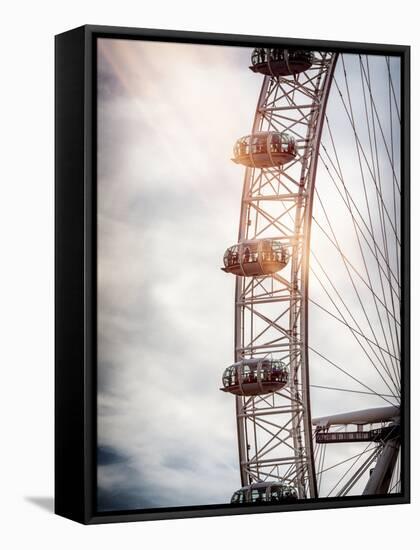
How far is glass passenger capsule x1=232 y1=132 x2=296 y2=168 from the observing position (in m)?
11.0

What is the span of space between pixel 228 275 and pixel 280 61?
4.95ft

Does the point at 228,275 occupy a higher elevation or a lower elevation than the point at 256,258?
lower

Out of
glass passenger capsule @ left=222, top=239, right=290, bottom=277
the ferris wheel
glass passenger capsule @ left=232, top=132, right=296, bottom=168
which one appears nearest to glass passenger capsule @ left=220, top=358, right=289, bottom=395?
the ferris wheel

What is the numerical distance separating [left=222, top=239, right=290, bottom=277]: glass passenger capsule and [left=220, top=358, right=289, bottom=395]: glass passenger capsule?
61cm

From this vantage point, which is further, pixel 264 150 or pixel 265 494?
pixel 264 150

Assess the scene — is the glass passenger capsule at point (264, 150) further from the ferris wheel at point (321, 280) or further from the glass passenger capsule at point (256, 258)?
the glass passenger capsule at point (256, 258)

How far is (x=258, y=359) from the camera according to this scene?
36.4 feet

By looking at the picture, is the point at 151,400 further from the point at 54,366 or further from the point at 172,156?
the point at 172,156

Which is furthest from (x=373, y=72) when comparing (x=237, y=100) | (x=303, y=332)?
(x=303, y=332)

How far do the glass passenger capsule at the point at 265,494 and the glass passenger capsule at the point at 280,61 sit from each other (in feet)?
9.14

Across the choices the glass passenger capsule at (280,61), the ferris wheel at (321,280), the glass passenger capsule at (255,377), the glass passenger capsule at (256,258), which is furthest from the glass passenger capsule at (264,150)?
the glass passenger capsule at (255,377)

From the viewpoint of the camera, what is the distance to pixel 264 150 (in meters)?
11.1

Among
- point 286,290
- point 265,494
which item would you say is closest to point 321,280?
point 286,290

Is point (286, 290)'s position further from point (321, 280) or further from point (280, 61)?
point (280, 61)
